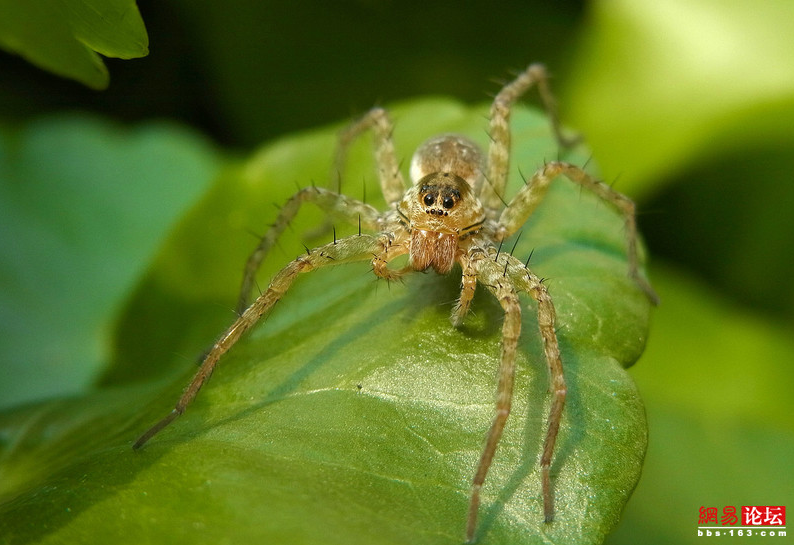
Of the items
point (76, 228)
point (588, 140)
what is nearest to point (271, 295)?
point (76, 228)

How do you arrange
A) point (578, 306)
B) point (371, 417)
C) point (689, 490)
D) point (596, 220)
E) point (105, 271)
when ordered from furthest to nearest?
point (105, 271), point (689, 490), point (596, 220), point (578, 306), point (371, 417)

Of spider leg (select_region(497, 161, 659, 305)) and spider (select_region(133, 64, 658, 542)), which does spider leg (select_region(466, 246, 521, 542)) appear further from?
spider leg (select_region(497, 161, 659, 305))

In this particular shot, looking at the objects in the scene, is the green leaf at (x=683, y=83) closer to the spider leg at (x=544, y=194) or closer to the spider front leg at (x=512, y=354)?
the spider leg at (x=544, y=194)

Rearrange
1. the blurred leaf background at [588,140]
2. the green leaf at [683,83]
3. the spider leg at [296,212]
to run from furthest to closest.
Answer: the green leaf at [683,83] < the blurred leaf background at [588,140] < the spider leg at [296,212]

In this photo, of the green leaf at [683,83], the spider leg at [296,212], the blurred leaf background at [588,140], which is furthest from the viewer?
the green leaf at [683,83]

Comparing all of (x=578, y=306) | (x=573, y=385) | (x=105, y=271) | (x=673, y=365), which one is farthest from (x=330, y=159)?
(x=673, y=365)

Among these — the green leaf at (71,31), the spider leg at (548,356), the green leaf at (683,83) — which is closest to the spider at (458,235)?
the spider leg at (548,356)

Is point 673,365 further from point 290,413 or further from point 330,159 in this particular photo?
point 290,413
